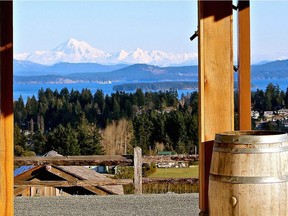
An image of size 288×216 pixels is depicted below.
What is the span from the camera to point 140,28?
Result: 177 ft

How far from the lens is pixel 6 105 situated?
3.75 m

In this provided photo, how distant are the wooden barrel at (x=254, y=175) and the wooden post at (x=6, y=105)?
1.26 meters

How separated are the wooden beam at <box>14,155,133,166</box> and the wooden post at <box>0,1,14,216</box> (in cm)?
513

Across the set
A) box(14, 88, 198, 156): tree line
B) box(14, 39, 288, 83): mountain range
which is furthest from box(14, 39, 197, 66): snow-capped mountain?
box(14, 88, 198, 156): tree line

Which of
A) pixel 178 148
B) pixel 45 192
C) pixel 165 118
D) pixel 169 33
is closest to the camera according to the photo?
pixel 45 192

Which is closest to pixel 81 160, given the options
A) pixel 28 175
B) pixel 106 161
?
pixel 106 161

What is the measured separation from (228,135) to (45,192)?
7.19 m

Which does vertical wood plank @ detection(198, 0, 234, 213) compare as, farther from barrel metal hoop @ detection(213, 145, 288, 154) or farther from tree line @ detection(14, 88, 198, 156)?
tree line @ detection(14, 88, 198, 156)

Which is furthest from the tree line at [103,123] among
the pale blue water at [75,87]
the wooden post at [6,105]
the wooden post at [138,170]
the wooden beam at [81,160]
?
the wooden post at [6,105]

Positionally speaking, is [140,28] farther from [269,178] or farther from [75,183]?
[269,178]

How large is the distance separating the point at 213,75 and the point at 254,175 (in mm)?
777

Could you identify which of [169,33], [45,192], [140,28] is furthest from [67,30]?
[45,192]

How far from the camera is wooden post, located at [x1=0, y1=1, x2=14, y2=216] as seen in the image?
147 inches

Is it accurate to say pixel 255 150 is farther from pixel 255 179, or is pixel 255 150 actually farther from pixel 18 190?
pixel 18 190
